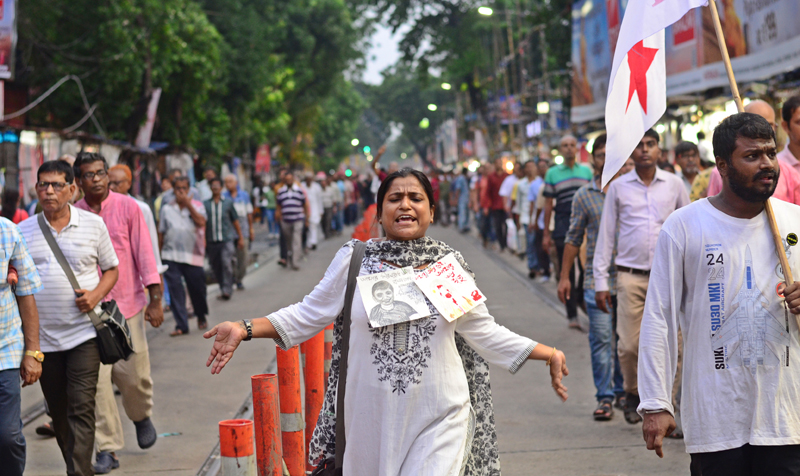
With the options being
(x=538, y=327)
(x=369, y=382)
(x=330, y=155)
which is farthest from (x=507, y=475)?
(x=330, y=155)

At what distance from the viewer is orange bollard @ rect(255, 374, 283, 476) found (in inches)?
171

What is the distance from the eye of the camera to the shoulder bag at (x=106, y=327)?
5438mm

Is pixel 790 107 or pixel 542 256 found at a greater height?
pixel 790 107

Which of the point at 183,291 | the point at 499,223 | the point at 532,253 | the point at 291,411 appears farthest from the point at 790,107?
the point at 499,223

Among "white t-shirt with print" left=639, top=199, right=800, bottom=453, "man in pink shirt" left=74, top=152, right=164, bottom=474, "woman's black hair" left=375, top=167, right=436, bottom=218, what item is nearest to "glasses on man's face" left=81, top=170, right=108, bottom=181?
"man in pink shirt" left=74, top=152, right=164, bottom=474

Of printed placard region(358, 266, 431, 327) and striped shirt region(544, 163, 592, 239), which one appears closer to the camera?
printed placard region(358, 266, 431, 327)

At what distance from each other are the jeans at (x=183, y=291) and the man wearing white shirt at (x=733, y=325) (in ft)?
28.9

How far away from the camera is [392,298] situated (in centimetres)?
357

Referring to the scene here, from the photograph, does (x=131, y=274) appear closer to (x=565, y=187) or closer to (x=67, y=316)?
(x=67, y=316)

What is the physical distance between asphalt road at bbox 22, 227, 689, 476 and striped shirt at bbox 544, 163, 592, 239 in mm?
1274

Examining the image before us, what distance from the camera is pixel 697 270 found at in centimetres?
336

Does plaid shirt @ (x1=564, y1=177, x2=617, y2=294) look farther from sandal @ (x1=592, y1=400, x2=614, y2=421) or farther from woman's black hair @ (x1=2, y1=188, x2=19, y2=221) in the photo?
woman's black hair @ (x1=2, y1=188, x2=19, y2=221)

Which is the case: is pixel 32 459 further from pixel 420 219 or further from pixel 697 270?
pixel 697 270

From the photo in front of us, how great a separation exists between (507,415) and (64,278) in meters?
3.60
